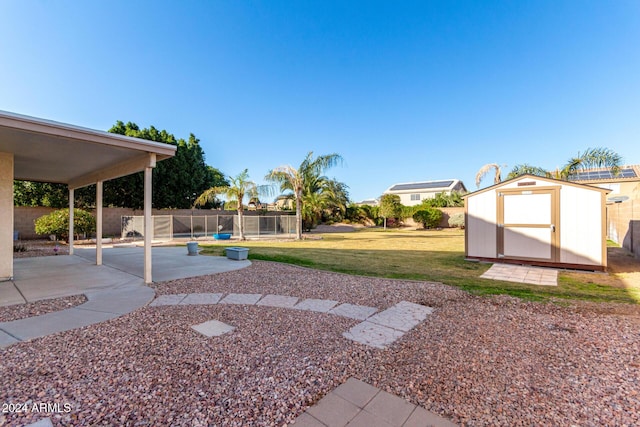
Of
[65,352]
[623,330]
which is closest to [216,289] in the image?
[65,352]

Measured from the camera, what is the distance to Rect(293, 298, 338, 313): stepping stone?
4070 mm

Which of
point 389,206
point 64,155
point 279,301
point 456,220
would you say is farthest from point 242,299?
point 456,220

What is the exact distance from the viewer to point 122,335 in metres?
3.11

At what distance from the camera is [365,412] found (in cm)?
189

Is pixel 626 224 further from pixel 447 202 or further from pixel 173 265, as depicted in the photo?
pixel 173 265

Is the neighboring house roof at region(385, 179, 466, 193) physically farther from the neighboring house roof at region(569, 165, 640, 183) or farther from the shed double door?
the shed double door

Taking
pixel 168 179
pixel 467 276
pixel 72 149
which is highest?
pixel 168 179

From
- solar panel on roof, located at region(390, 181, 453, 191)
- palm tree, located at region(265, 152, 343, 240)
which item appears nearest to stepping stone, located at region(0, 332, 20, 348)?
palm tree, located at region(265, 152, 343, 240)

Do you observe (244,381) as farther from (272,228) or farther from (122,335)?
(272,228)

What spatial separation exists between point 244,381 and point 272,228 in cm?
1805

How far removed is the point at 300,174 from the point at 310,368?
14031 millimetres

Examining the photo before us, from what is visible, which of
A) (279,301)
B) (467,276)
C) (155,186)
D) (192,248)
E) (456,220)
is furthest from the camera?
(456,220)

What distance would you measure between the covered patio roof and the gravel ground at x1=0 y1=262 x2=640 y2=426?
9.69ft

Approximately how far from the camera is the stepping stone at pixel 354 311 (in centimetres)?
380
